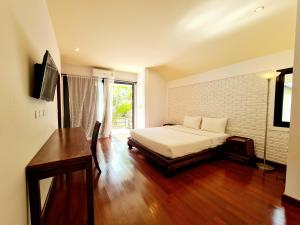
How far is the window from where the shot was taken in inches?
101

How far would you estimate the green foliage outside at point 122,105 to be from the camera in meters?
5.49

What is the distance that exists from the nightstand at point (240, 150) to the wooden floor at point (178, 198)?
0.22m

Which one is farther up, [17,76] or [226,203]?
[17,76]

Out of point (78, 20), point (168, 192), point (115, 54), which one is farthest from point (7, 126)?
point (115, 54)

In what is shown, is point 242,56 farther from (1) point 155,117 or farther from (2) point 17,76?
(2) point 17,76

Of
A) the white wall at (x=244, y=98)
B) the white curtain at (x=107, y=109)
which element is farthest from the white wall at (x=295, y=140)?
the white curtain at (x=107, y=109)

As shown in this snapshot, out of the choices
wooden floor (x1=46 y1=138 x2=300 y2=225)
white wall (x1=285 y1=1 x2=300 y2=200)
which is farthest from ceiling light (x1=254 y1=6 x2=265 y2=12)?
wooden floor (x1=46 y1=138 x2=300 y2=225)

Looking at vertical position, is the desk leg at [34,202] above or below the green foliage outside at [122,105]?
below

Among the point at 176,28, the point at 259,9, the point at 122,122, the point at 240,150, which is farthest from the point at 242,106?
the point at 122,122

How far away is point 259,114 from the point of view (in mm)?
2865

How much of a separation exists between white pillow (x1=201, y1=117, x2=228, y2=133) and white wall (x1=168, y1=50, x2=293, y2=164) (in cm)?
18

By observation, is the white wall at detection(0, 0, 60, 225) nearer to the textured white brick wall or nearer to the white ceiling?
the white ceiling

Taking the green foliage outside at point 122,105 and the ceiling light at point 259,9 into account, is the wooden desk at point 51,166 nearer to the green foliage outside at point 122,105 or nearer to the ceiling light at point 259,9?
the ceiling light at point 259,9

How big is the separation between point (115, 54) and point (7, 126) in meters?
3.26
